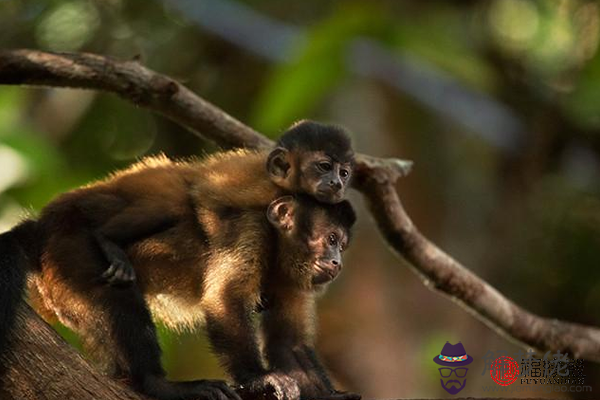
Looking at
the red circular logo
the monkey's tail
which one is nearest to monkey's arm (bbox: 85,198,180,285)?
the monkey's tail

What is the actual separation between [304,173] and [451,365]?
2.42m

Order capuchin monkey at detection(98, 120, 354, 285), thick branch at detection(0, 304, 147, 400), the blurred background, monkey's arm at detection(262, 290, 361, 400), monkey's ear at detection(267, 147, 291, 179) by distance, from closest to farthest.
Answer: thick branch at detection(0, 304, 147, 400) < capuchin monkey at detection(98, 120, 354, 285) < monkey's arm at detection(262, 290, 361, 400) < monkey's ear at detection(267, 147, 291, 179) < the blurred background

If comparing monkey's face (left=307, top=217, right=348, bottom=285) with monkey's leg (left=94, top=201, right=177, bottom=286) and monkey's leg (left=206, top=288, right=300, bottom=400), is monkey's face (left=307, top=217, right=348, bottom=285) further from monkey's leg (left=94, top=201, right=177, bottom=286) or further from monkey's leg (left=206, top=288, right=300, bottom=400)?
monkey's leg (left=94, top=201, right=177, bottom=286)

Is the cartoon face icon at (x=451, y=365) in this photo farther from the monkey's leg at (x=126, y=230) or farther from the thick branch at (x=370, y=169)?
the monkey's leg at (x=126, y=230)

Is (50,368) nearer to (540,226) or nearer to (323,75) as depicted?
(323,75)

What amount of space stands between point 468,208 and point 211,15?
3.45 metres

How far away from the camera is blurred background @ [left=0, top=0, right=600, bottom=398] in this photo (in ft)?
33.8

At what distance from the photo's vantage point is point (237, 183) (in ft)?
18.2

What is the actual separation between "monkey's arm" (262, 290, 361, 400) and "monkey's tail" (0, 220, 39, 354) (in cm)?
127

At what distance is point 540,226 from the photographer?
38.4ft

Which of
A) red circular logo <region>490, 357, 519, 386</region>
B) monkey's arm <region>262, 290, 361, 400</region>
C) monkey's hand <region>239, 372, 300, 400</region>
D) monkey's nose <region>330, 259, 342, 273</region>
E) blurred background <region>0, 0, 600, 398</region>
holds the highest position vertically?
blurred background <region>0, 0, 600, 398</region>

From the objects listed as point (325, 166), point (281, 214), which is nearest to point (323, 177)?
point (325, 166)

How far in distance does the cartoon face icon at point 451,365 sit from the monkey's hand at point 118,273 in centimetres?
259

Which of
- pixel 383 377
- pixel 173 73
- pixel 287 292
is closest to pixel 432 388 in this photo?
pixel 383 377
